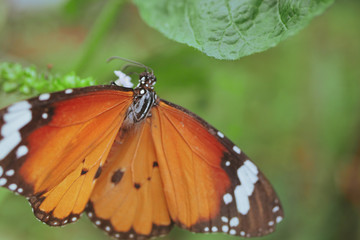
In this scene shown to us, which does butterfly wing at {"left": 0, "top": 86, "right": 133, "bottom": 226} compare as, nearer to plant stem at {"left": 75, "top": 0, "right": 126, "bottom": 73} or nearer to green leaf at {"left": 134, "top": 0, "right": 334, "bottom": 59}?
green leaf at {"left": 134, "top": 0, "right": 334, "bottom": 59}

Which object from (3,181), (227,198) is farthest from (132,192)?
(3,181)

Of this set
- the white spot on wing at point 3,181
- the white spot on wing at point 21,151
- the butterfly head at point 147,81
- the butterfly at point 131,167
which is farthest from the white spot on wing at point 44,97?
the butterfly head at point 147,81

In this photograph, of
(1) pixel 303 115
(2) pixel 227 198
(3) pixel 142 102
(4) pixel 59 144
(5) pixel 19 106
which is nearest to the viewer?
(5) pixel 19 106

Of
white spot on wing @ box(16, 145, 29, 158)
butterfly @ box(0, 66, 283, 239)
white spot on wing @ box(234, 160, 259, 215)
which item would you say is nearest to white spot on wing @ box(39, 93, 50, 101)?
butterfly @ box(0, 66, 283, 239)

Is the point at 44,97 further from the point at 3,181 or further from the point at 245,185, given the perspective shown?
the point at 245,185

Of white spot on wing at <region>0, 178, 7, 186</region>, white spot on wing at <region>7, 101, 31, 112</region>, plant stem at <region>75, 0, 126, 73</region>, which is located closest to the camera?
white spot on wing at <region>7, 101, 31, 112</region>

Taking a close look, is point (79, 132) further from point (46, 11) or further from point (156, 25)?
point (46, 11)

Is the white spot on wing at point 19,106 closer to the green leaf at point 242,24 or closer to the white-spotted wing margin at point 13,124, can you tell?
the white-spotted wing margin at point 13,124
